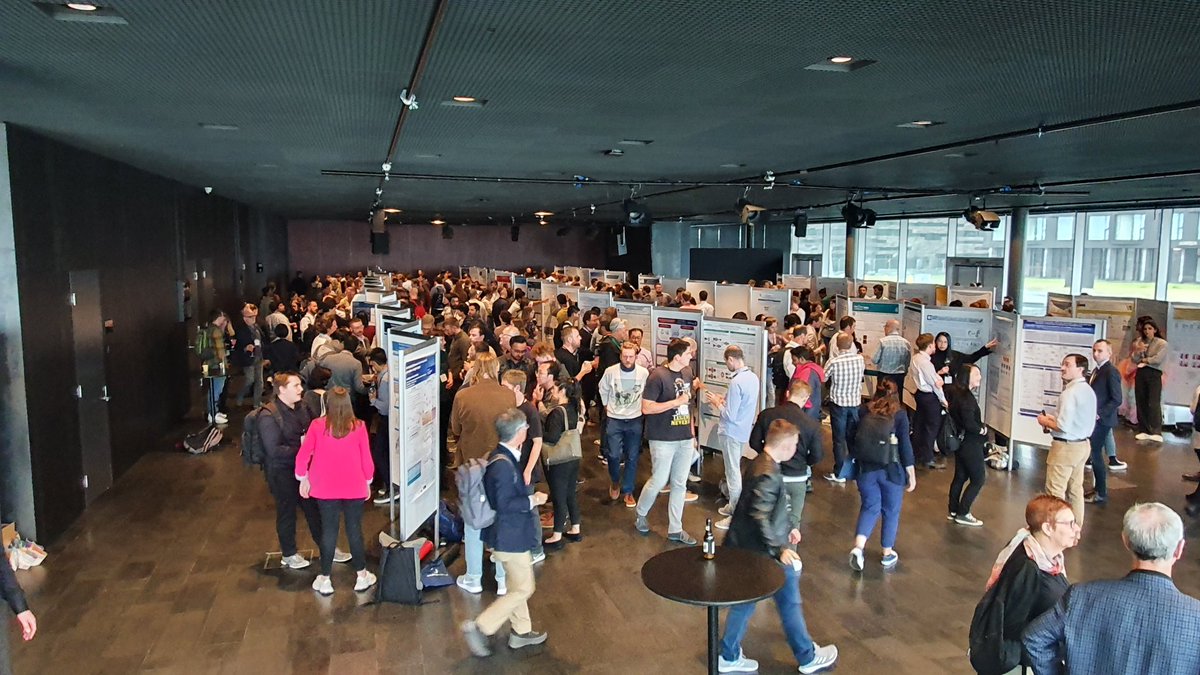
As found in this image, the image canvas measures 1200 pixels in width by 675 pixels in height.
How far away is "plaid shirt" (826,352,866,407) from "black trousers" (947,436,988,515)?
4.07 ft

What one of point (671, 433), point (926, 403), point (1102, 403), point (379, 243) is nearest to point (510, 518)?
point (671, 433)

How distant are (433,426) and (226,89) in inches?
104

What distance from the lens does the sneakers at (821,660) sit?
444cm

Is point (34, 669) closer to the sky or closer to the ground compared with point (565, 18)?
closer to the ground

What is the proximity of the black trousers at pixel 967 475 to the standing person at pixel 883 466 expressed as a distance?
1108mm

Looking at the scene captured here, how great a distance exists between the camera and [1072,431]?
6219 mm

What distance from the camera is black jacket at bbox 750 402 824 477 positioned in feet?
17.5

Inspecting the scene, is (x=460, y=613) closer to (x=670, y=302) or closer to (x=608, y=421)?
(x=608, y=421)

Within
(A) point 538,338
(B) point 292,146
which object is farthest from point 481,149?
(A) point 538,338

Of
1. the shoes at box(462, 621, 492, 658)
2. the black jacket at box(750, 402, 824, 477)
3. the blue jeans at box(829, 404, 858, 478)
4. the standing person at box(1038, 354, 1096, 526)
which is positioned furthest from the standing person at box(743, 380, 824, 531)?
the blue jeans at box(829, 404, 858, 478)

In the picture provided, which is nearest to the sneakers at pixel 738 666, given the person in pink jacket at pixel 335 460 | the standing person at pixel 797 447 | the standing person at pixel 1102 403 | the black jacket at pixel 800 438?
the standing person at pixel 797 447

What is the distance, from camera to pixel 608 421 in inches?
274

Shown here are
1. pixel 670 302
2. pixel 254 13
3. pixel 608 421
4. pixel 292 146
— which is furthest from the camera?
pixel 670 302

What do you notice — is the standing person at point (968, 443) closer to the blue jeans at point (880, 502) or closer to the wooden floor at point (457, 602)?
the wooden floor at point (457, 602)
